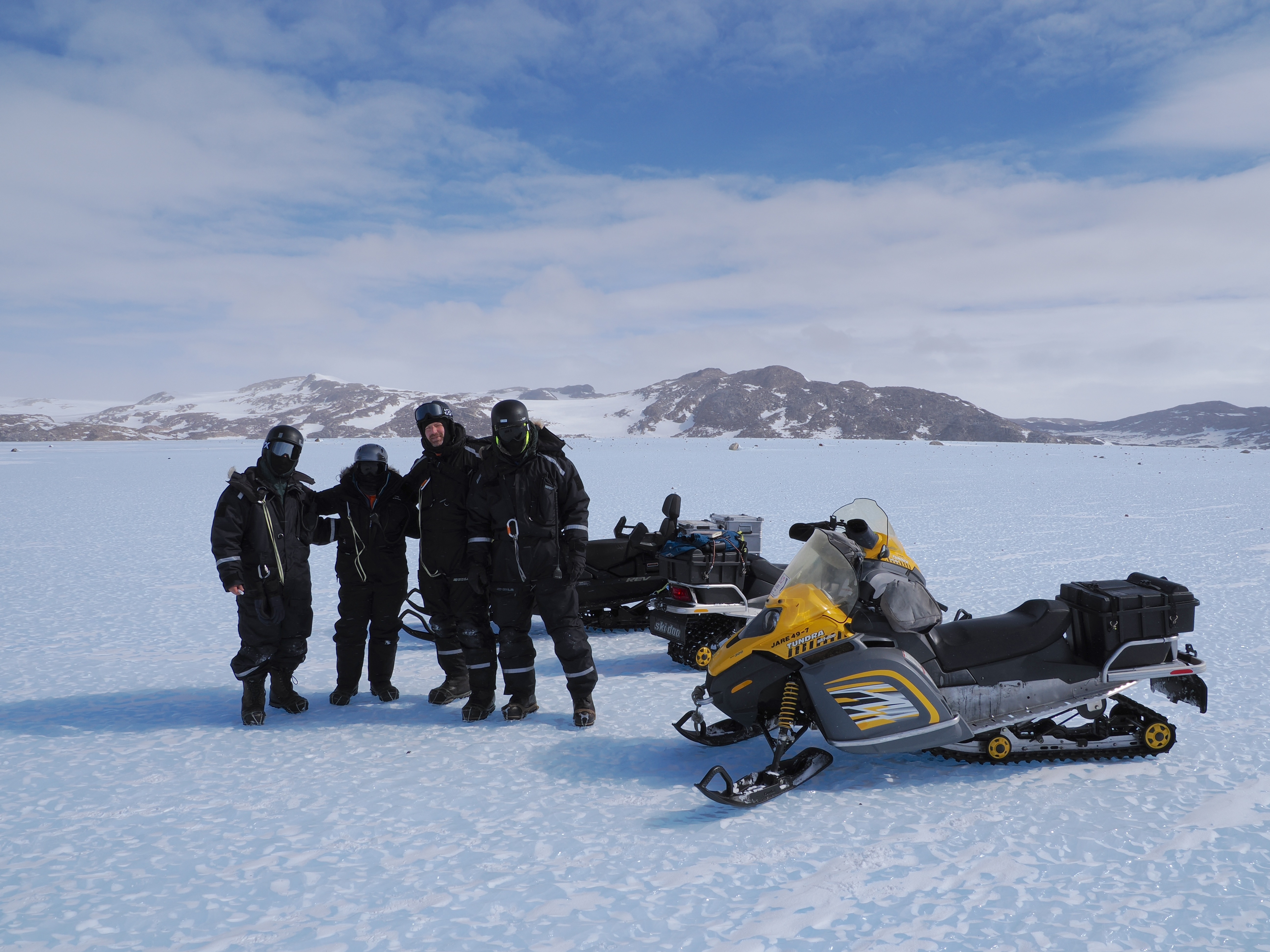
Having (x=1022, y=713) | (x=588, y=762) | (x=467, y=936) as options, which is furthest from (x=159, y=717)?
(x=1022, y=713)

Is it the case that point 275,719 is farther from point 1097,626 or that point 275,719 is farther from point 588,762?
point 1097,626

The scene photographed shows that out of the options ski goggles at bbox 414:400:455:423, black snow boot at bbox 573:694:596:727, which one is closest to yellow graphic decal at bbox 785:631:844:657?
black snow boot at bbox 573:694:596:727

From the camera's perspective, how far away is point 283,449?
→ 16.4ft

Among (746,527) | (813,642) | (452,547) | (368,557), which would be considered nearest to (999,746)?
(813,642)

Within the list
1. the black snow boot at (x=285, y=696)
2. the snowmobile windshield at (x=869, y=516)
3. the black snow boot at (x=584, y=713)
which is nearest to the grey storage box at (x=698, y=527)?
the snowmobile windshield at (x=869, y=516)

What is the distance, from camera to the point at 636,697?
5574 mm

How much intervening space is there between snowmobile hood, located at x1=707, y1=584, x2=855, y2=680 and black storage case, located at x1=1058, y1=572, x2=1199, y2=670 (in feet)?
4.46

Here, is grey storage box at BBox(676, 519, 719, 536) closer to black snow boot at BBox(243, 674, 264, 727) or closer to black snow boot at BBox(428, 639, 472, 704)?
black snow boot at BBox(428, 639, 472, 704)

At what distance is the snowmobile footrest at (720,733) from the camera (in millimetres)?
4336

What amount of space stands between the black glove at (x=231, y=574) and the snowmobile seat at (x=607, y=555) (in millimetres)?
3260

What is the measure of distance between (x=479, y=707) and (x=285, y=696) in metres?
1.37

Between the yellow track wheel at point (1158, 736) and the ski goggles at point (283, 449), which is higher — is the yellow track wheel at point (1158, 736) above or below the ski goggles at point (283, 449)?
below

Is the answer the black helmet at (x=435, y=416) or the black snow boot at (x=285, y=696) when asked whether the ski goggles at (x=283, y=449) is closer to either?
the black helmet at (x=435, y=416)

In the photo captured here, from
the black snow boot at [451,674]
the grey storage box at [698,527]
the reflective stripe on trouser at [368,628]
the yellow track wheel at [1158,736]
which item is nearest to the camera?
the yellow track wheel at [1158,736]
